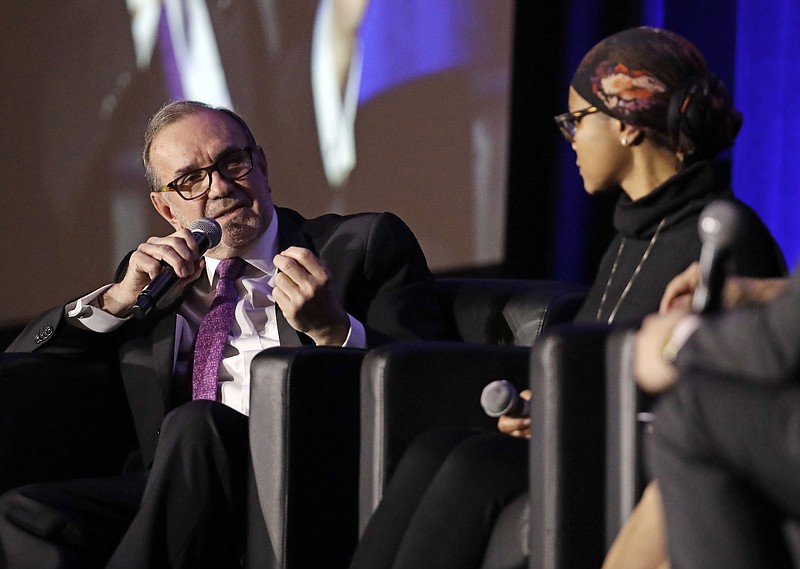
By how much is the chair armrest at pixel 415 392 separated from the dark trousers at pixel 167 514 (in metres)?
0.23

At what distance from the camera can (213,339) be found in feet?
7.23

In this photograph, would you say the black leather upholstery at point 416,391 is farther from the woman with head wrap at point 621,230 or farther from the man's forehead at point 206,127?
the man's forehead at point 206,127

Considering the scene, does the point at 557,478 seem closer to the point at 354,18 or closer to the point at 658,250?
the point at 658,250

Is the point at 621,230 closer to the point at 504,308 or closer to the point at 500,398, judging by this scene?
the point at 500,398

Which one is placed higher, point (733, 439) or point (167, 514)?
point (733, 439)

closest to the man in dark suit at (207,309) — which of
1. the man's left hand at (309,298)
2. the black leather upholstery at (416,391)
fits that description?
the man's left hand at (309,298)

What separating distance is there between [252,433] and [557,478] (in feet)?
2.01

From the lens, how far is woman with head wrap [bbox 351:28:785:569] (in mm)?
1484

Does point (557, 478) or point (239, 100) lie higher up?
point (239, 100)

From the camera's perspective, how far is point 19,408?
2.17 meters

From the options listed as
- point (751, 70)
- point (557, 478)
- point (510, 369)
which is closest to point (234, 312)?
point (510, 369)

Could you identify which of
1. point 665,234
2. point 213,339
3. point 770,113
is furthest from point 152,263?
point 770,113

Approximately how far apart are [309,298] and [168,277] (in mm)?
251

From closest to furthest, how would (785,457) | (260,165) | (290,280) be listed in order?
1. (785,457)
2. (290,280)
3. (260,165)
